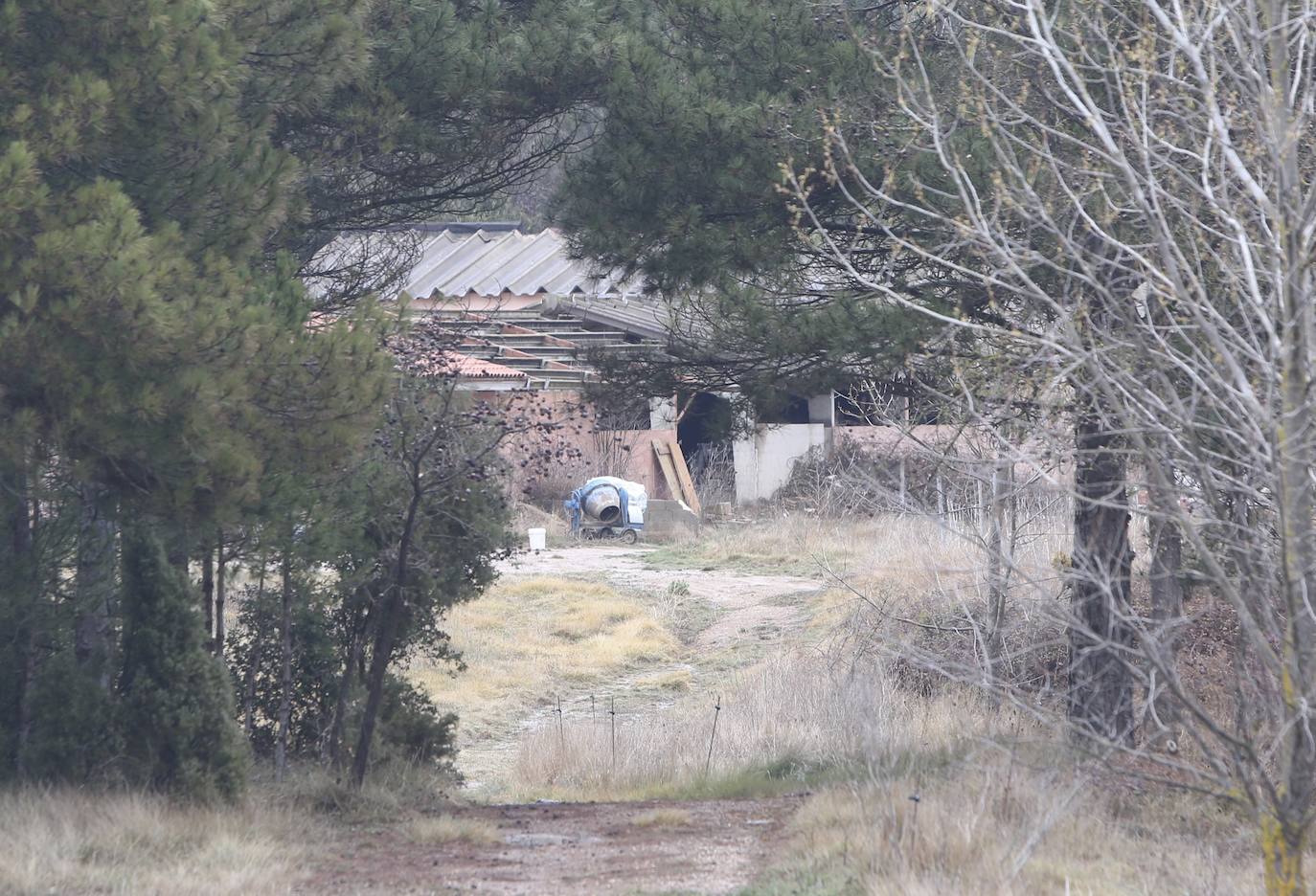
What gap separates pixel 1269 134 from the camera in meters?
4.64

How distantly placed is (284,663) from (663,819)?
9.29 feet

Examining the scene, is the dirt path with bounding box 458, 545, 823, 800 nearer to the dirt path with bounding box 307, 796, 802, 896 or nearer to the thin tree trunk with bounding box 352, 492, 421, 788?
the thin tree trunk with bounding box 352, 492, 421, 788

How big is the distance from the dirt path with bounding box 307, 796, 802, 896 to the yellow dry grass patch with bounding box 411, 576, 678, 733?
673 cm

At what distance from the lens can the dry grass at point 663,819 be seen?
8812mm

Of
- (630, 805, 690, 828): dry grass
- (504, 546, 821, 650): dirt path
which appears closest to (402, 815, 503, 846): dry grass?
(630, 805, 690, 828): dry grass

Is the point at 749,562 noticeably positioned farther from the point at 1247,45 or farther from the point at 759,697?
the point at 1247,45

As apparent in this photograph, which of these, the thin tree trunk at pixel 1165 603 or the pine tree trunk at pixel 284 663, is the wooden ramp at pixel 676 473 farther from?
the pine tree trunk at pixel 284 663

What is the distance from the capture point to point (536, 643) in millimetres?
19438

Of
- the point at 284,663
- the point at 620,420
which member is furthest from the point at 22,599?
the point at 620,420

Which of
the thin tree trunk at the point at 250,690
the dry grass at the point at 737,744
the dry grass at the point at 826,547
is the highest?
the dry grass at the point at 826,547

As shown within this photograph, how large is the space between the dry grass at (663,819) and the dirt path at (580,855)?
0.03ft

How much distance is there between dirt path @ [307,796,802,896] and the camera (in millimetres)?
7102

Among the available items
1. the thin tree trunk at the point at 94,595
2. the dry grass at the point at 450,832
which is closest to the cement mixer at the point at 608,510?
the dry grass at the point at 450,832

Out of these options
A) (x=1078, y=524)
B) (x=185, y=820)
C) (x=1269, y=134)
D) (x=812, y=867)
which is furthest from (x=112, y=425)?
(x=1078, y=524)
